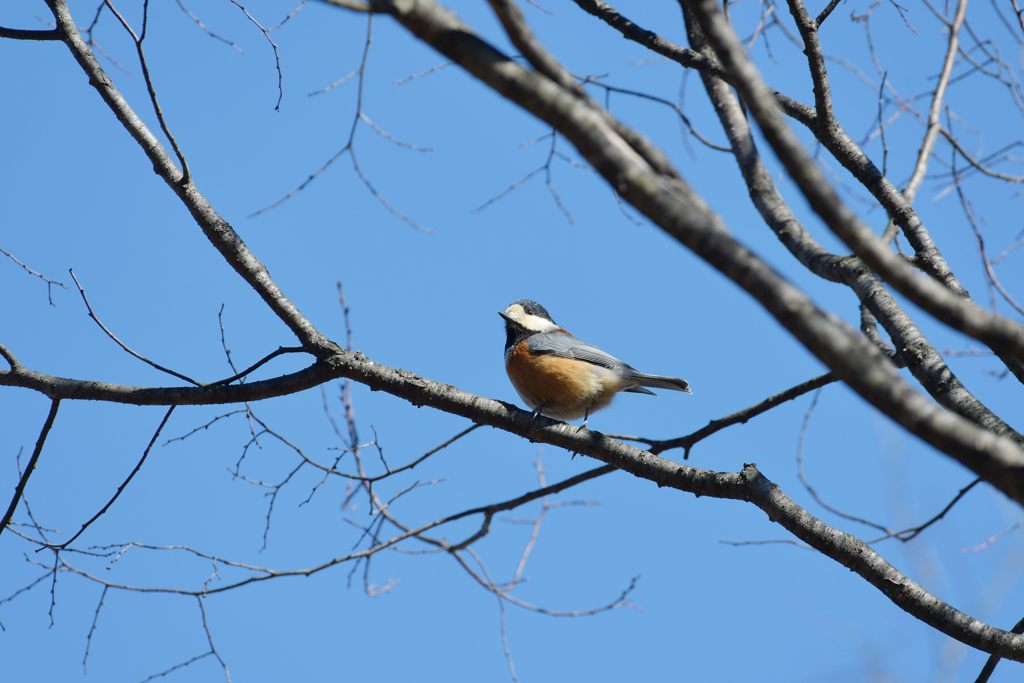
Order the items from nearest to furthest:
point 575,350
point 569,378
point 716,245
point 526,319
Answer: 1. point 716,245
2. point 569,378
3. point 575,350
4. point 526,319

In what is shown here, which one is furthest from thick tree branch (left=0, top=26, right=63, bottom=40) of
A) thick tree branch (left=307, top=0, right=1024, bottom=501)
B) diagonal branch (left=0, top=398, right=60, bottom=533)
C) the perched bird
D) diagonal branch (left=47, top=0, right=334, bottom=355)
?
the perched bird

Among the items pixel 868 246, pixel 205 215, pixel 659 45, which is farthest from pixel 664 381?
pixel 868 246

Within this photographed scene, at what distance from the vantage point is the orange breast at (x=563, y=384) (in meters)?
5.74

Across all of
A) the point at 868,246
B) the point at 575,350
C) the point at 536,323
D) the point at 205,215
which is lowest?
the point at 868,246

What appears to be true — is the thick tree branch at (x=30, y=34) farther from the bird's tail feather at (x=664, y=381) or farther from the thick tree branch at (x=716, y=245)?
the bird's tail feather at (x=664, y=381)

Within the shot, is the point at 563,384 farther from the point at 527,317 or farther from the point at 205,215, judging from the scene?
the point at 205,215

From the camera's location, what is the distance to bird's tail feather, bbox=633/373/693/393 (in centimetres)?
583

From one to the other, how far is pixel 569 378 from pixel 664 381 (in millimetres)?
620

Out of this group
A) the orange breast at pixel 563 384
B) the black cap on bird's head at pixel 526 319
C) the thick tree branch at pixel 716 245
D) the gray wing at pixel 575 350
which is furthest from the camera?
the black cap on bird's head at pixel 526 319

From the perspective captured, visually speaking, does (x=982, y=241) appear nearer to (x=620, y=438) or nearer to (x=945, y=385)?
(x=945, y=385)

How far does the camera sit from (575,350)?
605 centimetres

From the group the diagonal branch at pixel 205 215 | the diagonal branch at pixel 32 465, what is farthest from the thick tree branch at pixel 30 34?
the diagonal branch at pixel 32 465

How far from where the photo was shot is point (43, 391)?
3.51m

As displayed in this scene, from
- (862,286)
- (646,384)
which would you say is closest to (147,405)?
(862,286)
